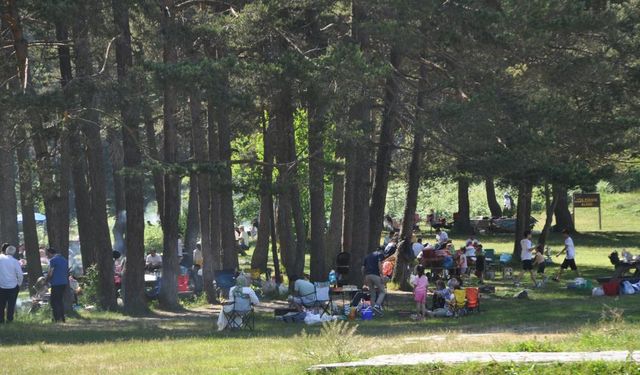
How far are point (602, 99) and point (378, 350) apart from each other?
15366 mm

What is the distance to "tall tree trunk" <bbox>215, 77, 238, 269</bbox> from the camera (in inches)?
914

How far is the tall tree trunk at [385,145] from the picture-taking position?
28484mm

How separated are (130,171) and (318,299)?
203 inches

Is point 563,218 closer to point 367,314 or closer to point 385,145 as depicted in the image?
point 385,145

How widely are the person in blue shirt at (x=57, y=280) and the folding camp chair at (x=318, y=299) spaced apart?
536 cm

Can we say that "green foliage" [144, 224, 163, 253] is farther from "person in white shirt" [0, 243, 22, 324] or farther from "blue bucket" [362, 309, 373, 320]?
"person in white shirt" [0, 243, 22, 324]

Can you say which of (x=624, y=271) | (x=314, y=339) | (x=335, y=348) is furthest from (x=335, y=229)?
(x=335, y=348)

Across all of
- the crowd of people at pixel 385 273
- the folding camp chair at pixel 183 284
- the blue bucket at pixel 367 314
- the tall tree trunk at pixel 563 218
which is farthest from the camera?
the tall tree trunk at pixel 563 218

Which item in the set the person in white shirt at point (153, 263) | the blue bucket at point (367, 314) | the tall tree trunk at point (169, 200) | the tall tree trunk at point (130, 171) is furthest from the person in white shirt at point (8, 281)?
the person in white shirt at point (153, 263)

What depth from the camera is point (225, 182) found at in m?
25.4

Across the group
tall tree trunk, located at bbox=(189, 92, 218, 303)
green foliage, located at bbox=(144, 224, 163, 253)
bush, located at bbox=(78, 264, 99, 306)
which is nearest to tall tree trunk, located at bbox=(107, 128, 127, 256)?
tall tree trunk, located at bbox=(189, 92, 218, 303)

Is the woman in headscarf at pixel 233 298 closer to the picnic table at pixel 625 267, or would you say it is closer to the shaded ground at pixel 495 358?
the shaded ground at pixel 495 358

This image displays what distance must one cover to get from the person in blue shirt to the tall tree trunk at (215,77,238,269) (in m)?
4.07

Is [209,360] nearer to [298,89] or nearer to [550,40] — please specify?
[298,89]
